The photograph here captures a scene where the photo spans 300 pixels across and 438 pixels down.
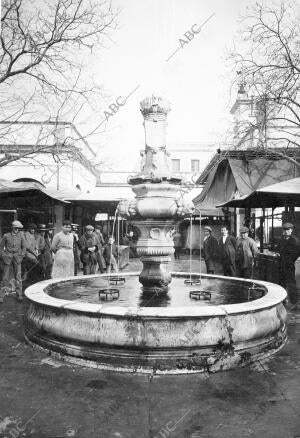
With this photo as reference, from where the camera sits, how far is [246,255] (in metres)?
9.61

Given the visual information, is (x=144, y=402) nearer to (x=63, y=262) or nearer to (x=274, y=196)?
(x=63, y=262)

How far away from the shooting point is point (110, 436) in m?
3.06

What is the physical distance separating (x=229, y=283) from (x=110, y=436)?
16.0ft

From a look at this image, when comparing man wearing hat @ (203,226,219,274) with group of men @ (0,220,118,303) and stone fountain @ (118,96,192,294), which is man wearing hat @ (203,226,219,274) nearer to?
group of men @ (0,220,118,303)

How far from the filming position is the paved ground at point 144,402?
3.16 m

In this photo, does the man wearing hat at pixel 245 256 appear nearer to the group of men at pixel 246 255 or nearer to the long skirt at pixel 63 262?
the group of men at pixel 246 255

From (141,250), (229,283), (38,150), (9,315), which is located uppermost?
(38,150)

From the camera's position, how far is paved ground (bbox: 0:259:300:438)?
3158 millimetres

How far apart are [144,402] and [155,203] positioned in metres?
3.07

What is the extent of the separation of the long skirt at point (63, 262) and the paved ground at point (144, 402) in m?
4.75

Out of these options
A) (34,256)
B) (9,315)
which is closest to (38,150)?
(34,256)

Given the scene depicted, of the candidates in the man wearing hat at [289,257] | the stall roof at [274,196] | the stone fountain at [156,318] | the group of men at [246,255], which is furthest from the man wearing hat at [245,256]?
the stone fountain at [156,318]

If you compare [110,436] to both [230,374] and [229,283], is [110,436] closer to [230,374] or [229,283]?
[230,374]

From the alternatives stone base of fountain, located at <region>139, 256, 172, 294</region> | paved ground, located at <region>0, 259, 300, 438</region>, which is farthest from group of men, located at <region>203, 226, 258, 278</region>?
paved ground, located at <region>0, 259, 300, 438</region>
